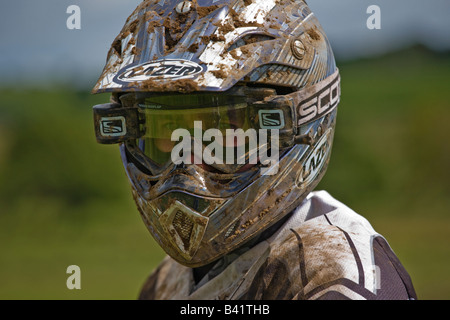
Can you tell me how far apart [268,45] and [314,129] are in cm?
45

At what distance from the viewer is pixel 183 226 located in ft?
8.96

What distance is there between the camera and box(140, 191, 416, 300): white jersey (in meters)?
2.40

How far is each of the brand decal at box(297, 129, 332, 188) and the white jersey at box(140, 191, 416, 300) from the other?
15 cm

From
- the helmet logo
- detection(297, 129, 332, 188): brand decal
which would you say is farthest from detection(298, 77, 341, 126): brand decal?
the helmet logo

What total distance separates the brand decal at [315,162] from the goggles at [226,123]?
0.48ft

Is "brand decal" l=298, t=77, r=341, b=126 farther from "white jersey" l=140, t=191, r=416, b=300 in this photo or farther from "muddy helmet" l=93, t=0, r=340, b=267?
"white jersey" l=140, t=191, r=416, b=300

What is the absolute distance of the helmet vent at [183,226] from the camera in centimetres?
271

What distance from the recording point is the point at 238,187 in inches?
107

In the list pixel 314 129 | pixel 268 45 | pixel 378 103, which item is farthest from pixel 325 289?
pixel 378 103

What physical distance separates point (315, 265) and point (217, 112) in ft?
2.44

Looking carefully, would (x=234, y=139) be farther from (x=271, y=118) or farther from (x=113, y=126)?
(x=113, y=126)

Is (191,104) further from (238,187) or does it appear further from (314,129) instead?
(314,129)

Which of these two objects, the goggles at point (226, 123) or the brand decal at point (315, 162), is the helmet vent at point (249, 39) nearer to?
the goggles at point (226, 123)

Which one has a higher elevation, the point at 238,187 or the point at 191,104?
the point at 191,104
